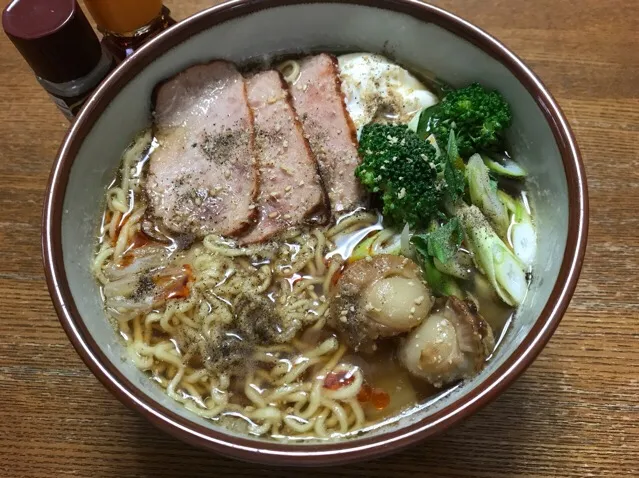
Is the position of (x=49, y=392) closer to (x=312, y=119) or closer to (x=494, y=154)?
(x=312, y=119)

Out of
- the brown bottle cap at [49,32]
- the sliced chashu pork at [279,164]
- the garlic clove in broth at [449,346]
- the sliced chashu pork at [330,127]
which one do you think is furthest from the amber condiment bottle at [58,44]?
the garlic clove in broth at [449,346]

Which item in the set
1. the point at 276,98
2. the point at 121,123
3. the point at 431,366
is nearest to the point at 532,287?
the point at 431,366

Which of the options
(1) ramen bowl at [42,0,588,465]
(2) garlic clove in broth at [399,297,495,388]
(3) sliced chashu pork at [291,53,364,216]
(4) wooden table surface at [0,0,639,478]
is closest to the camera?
(1) ramen bowl at [42,0,588,465]

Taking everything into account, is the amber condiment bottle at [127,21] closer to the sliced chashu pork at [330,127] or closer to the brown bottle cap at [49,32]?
the brown bottle cap at [49,32]

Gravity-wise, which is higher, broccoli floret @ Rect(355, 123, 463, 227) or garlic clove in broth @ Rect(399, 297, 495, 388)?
broccoli floret @ Rect(355, 123, 463, 227)

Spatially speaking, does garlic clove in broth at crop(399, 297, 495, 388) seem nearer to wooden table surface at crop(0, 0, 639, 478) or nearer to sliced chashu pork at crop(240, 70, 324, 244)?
wooden table surface at crop(0, 0, 639, 478)

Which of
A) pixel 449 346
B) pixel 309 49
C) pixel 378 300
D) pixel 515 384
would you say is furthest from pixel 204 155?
pixel 515 384

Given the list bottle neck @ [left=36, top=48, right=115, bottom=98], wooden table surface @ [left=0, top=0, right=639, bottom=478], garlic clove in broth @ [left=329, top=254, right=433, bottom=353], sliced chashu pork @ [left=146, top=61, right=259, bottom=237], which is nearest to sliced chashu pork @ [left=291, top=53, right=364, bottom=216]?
sliced chashu pork @ [left=146, top=61, right=259, bottom=237]
